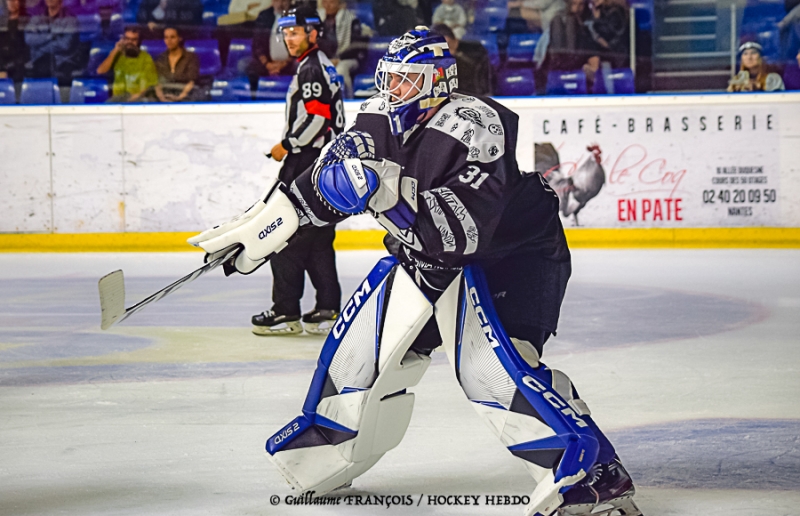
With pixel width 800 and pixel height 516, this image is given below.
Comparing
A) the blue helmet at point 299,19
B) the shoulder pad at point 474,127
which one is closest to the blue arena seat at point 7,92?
the blue helmet at point 299,19

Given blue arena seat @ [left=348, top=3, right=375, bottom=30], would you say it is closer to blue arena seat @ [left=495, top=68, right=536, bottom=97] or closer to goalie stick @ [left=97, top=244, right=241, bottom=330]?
blue arena seat @ [left=495, top=68, right=536, bottom=97]

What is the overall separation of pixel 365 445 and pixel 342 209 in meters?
0.57

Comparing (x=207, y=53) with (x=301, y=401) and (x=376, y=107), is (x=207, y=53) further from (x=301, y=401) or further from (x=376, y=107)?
Answer: (x=376, y=107)

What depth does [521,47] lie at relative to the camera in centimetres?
820

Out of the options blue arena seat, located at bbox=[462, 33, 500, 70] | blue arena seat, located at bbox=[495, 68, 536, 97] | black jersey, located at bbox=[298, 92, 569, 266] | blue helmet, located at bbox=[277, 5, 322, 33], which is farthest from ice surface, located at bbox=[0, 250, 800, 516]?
blue arena seat, located at bbox=[462, 33, 500, 70]

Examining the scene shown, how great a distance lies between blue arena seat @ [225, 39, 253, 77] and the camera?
8273mm

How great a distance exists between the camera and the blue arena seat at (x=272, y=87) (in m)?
8.09

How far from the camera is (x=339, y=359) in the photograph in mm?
2027

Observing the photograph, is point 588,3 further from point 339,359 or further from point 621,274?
point 339,359

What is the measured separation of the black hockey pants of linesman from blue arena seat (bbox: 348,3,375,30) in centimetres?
424

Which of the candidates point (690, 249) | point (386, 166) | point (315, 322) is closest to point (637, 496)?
point (386, 166)

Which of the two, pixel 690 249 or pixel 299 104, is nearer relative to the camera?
pixel 299 104

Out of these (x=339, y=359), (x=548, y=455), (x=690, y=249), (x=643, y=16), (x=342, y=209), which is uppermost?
(x=643, y=16)

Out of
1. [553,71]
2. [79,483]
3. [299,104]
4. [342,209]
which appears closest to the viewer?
[342,209]
